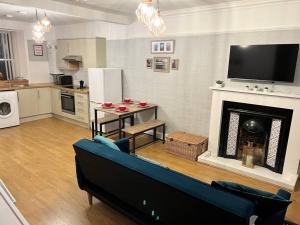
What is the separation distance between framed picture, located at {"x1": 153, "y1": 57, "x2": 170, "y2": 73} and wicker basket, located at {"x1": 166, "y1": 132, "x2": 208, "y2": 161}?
51.4 inches

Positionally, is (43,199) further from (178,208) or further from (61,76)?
(61,76)

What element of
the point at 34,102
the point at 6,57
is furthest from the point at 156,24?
the point at 6,57

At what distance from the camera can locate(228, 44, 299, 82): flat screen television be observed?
122 inches

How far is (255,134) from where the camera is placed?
3572 mm

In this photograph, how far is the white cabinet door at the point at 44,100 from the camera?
6077 mm

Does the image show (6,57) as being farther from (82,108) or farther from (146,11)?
(146,11)

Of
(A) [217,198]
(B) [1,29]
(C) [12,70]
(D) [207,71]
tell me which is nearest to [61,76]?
(C) [12,70]

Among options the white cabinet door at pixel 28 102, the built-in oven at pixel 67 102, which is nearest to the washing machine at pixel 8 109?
the white cabinet door at pixel 28 102

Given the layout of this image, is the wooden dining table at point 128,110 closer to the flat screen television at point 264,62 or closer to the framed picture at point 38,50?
the flat screen television at point 264,62

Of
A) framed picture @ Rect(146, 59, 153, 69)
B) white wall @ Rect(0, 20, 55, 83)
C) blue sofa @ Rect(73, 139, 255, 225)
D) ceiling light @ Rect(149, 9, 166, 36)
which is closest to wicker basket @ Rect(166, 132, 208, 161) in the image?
framed picture @ Rect(146, 59, 153, 69)

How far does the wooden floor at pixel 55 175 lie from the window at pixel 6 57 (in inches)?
67.2

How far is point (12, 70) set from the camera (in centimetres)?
617

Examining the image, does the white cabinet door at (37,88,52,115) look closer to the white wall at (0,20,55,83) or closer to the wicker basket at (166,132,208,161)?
the white wall at (0,20,55,83)

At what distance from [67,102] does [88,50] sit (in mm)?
1440
